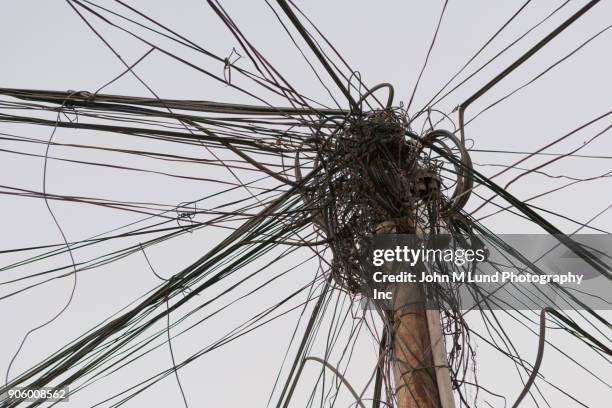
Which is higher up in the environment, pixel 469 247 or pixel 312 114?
pixel 312 114

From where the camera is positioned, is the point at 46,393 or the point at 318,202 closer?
the point at 46,393

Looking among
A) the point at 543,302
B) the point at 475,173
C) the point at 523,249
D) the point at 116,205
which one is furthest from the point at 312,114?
the point at 543,302

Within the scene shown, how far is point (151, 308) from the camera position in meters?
2.48

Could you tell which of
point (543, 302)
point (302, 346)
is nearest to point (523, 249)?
point (543, 302)

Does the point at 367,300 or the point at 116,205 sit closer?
the point at 367,300

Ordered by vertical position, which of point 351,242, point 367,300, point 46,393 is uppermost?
point 351,242

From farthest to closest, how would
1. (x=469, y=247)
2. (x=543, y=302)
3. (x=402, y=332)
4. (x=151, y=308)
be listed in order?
(x=543, y=302), (x=469, y=247), (x=151, y=308), (x=402, y=332)

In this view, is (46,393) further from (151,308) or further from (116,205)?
(116,205)

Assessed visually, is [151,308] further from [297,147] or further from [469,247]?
[469,247]

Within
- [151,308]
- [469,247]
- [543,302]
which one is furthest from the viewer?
[543,302]

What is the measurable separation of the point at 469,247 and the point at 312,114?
83 centimetres

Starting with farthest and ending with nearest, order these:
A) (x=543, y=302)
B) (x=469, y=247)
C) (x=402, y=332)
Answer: (x=543, y=302), (x=469, y=247), (x=402, y=332)

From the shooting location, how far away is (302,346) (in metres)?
2.79

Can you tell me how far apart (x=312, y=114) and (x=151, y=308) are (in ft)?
3.27
